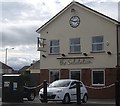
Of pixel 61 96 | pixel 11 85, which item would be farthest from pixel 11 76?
pixel 61 96

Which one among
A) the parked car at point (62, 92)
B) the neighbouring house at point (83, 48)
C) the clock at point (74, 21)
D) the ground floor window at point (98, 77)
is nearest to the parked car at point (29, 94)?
the parked car at point (62, 92)

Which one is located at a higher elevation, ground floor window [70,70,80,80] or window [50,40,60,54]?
window [50,40,60,54]

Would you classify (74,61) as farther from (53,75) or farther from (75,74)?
(53,75)

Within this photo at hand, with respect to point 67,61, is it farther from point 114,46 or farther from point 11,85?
point 11,85

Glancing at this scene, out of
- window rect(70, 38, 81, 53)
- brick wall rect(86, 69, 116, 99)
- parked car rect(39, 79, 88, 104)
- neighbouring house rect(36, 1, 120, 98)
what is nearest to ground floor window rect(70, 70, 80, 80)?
neighbouring house rect(36, 1, 120, 98)

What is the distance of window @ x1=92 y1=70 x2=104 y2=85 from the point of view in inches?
1419

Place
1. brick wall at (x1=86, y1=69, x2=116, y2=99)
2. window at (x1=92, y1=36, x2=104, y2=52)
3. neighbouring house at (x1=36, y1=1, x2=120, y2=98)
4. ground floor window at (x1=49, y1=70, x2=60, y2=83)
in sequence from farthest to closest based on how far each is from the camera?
ground floor window at (x1=49, y1=70, x2=60, y2=83) → window at (x1=92, y1=36, x2=104, y2=52) → neighbouring house at (x1=36, y1=1, x2=120, y2=98) → brick wall at (x1=86, y1=69, x2=116, y2=99)

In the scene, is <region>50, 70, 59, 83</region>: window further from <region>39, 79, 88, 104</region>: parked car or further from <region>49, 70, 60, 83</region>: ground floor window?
<region>39, 79, 88, 104</region>: parked car

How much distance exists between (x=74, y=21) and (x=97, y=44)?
11.5 ft

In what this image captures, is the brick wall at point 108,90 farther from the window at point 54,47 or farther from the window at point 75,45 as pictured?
the window at point 54,47

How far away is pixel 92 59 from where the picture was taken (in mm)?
36438

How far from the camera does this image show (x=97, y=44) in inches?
1443

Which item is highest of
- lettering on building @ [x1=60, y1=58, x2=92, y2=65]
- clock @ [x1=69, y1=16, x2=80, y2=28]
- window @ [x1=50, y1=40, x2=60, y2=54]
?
clock @ [x1=69, y1=16, x2=80, y2=28]

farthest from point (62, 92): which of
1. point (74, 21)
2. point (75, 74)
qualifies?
point (74, 21)
